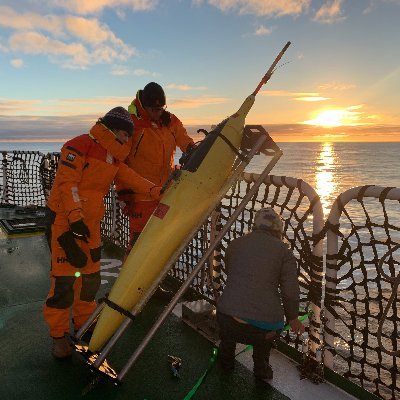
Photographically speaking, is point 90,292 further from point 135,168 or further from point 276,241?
point 276,241

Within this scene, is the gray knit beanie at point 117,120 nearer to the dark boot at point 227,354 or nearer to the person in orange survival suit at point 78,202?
the person in orange survival suit at point 78,202

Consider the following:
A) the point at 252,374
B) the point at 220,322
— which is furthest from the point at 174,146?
the point at 252,374

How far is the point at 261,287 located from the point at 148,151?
6.83 feet

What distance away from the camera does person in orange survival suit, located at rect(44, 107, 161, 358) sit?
3.23m

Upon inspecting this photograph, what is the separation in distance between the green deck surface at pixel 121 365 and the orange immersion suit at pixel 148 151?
123cm

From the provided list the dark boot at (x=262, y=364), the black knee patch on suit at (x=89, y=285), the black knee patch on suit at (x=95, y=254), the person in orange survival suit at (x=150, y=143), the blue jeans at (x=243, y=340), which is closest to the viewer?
the blue jeans at (x=243, y=340)

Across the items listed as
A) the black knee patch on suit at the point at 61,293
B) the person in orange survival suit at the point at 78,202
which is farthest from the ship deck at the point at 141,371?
the black knee patch on suit at the point at 61,293

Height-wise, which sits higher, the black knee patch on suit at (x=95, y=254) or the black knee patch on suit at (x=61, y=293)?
the black knee patch on suit at (x=95, y=254)

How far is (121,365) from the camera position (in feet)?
11.4

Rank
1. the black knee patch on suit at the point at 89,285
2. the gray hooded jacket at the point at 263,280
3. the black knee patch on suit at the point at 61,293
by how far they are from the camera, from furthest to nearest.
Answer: the black knee patch on suit at the point at 89,285 → the black knee patch on suit at the point at 61,293 → the gray hooded jacket at the point at 263,280

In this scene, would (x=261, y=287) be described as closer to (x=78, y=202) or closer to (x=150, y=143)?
(x=78, y=202)

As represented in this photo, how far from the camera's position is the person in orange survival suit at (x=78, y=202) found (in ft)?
10.6

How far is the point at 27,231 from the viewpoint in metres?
8.30

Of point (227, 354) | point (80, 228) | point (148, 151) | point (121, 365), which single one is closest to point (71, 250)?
point (80, 228)
